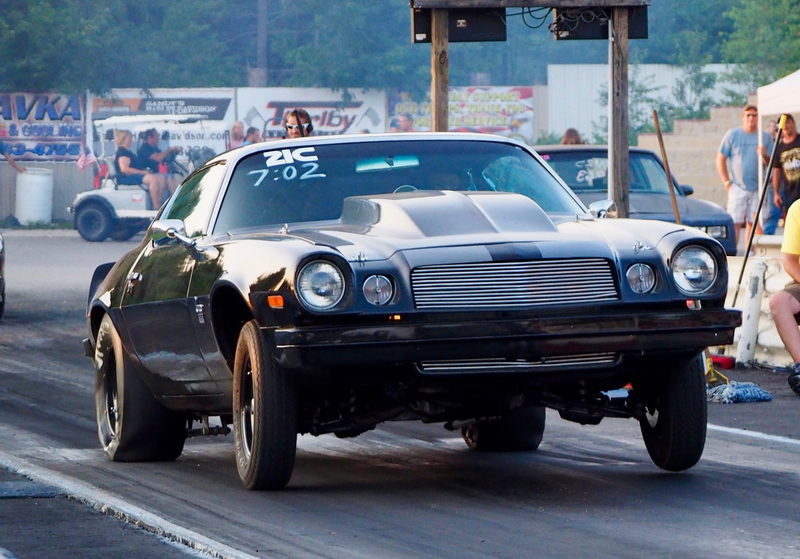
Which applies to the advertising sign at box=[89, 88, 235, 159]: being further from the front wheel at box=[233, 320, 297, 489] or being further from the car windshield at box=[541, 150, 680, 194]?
the front wheel at box=[233, 320, 297, 489]

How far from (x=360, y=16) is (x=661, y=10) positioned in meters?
14.7

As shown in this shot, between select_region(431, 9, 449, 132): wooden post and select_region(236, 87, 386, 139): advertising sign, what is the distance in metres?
30.1

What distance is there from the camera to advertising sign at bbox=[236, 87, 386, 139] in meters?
45.6

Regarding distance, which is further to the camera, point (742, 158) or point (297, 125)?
point (742, 158)

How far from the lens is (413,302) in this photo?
6.34m

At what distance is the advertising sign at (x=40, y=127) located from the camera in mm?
44500

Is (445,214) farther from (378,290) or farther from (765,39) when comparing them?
(765,39)

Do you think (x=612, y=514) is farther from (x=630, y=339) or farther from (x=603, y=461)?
(x=603, y=461)

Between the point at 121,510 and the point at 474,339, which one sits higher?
the point at 474,339

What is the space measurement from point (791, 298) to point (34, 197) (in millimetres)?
29001

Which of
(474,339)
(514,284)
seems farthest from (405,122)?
(474,339)

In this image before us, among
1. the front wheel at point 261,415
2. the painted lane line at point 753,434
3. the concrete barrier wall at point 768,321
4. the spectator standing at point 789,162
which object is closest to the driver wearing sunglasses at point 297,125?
the concrete barrier wall at point 768,321

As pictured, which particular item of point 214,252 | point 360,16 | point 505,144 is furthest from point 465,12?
point 360,16

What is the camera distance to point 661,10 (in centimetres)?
6397
